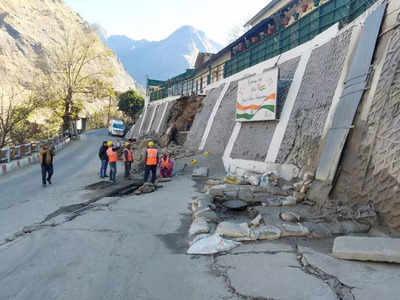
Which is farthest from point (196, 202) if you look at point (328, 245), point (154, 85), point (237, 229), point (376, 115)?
point (154, 85)

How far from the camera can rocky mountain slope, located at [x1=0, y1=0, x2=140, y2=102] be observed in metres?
65.1

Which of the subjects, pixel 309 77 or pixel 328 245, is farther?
pixel 309 77

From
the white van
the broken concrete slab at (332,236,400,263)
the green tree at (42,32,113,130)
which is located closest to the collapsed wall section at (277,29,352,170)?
the broken concrete slab at (332,236,400,263)

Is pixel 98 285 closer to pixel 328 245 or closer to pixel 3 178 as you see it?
pixel 328 245

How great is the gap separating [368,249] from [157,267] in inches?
113

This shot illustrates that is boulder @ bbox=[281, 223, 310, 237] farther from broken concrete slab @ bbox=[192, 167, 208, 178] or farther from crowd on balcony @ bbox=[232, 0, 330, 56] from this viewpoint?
crowd on balcony @ bbox=[232, 0, 330, 56]

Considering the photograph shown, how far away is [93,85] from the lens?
30984mm

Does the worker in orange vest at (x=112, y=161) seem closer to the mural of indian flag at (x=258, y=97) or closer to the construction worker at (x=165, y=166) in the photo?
the construction worker at (x=165, y=166)

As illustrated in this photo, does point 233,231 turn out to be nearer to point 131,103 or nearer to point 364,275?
point 364,275

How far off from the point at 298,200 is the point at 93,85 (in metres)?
30.5

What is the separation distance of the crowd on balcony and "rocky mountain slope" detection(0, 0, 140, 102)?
43.8 m

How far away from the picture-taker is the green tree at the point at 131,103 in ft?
172

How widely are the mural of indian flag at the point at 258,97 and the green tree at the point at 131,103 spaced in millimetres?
44224

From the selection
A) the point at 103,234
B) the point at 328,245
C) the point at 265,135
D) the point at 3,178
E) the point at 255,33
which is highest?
the point at 255,33
